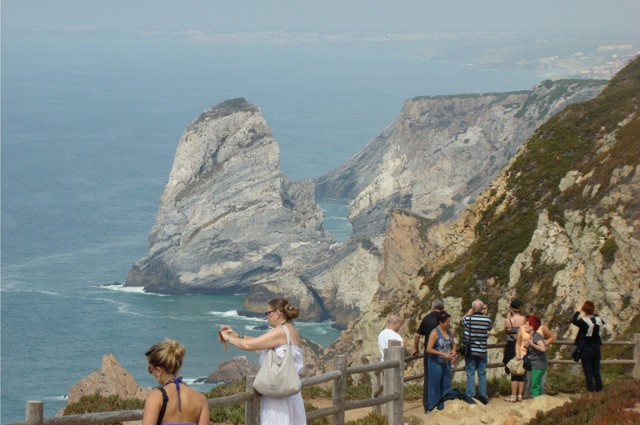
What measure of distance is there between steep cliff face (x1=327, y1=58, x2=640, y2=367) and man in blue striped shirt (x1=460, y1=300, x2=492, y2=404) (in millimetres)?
10787

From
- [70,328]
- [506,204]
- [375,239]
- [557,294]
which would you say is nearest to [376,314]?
[506,204]

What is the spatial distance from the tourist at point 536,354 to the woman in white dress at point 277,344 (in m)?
8.75

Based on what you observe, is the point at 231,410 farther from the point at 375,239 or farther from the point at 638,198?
the point at 375,239

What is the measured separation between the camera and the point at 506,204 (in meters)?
47.4

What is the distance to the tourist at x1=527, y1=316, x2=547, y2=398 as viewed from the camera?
22.5 metres

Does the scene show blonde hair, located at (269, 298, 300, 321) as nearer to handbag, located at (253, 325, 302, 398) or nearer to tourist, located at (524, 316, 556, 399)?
handbag, located at (253, 325, 302, 398)

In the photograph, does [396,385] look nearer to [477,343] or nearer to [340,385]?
[340,385]

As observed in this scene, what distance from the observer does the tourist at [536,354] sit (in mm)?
22500

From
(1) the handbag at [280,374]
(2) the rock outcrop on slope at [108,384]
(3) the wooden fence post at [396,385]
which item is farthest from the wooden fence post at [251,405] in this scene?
(2) the rock outcrop on slope at [108,384]

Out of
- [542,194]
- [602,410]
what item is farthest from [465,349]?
[542,194]

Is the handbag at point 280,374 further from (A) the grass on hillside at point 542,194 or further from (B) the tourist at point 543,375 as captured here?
(A) the grass on hillside at point 542,194

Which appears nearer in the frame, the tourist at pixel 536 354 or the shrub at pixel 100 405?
the shrub at pixel 100 405

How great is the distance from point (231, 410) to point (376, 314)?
35.9 meters

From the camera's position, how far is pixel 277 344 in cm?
1423
